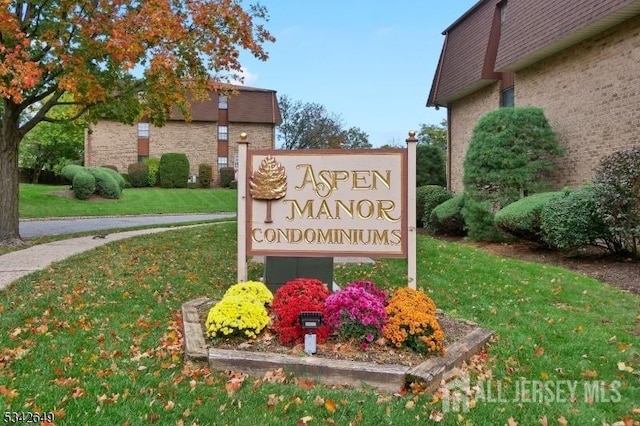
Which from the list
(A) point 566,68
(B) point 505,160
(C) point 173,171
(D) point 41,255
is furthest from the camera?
(C) point 173,171

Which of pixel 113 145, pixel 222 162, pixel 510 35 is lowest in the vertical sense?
pixel 222 162

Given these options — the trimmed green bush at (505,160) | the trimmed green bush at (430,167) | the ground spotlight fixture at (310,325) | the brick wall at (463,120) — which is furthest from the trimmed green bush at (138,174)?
the ground spotlight fixture at (310,325)

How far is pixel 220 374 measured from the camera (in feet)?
12.3

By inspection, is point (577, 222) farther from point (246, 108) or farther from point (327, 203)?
→ point (246, 108)

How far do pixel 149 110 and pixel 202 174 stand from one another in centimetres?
2483

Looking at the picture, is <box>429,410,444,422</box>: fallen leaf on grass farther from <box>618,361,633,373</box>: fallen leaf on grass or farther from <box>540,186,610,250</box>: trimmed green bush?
<box>540,186,610,250</box>: trimmed green bush

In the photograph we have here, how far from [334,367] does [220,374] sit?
854 mm

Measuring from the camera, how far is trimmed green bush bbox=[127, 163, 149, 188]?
33875 mm

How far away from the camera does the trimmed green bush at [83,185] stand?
23.8 metres

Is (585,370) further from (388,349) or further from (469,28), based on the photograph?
(469,28)

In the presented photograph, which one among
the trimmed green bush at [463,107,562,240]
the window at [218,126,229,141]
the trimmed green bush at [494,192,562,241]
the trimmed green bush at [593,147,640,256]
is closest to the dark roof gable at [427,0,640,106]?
the trimmed green bush at [463,107,562,240]

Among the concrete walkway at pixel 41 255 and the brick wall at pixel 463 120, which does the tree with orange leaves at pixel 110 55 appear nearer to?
the concrete walkway at pixel 41 255

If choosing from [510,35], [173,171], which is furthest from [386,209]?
[173,171]

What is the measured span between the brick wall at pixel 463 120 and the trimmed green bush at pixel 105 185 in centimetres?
1635
